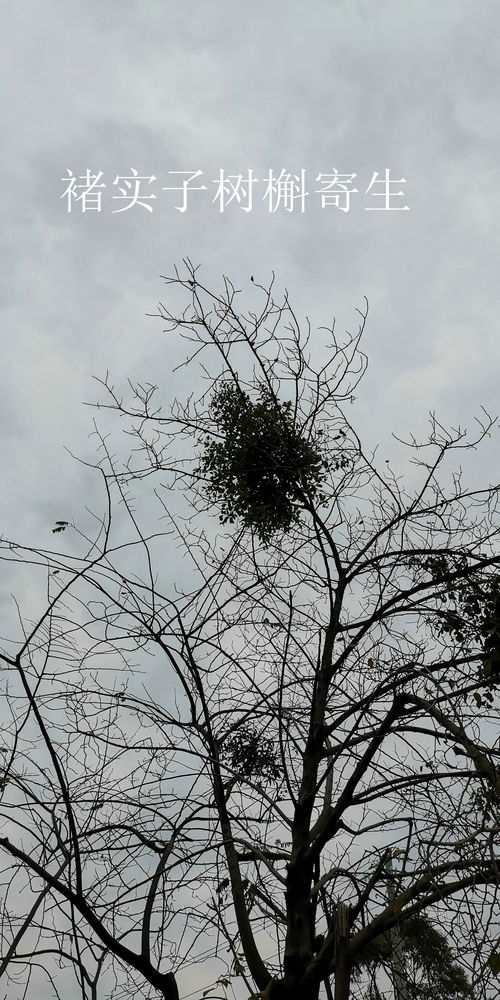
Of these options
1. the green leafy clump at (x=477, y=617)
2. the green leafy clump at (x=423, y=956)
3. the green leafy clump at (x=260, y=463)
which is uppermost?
the green leafy clump at (x=260, y=463)

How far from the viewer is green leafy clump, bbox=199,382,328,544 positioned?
11.4 ft

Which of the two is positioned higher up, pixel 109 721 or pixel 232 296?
pixel 232 296

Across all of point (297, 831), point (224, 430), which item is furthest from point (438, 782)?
point (224, 430)

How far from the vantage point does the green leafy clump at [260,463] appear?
3.46 metres

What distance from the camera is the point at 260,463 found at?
347 cm

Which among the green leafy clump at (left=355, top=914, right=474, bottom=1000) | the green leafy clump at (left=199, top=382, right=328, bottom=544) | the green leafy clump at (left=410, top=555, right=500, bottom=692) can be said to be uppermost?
the green leafy clump at (left=199, top=382, right=328, bottom=544)

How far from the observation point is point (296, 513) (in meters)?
3.55

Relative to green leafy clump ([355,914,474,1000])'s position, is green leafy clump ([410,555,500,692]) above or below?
above

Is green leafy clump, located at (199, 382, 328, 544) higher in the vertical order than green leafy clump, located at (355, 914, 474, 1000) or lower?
higher

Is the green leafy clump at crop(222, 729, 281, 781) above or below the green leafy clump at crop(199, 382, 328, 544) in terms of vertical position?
below

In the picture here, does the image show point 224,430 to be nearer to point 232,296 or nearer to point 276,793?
point 232,296

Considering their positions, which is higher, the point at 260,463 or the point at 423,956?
the point at 260,463

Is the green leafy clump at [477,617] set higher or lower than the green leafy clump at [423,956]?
higher

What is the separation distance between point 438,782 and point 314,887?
1.73ft
